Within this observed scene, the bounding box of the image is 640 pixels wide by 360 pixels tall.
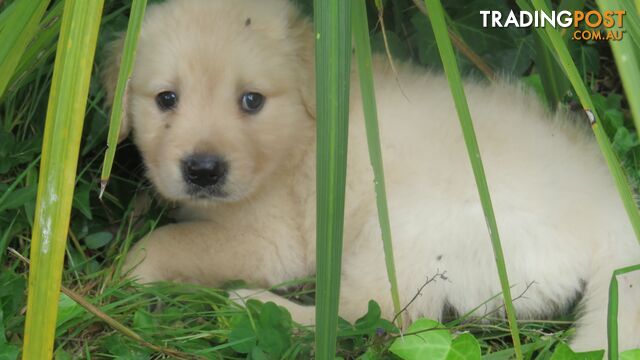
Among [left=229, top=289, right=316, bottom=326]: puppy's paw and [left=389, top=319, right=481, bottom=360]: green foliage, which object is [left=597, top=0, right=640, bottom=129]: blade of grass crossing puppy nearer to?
[left=389, top=319, right=481, bottom=360]: green foliage

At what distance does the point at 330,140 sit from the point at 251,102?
996 millimetres

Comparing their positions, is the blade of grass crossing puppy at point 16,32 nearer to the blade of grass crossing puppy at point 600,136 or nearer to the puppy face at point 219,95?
the puppy face at point 219,95

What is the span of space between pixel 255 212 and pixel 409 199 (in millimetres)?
591

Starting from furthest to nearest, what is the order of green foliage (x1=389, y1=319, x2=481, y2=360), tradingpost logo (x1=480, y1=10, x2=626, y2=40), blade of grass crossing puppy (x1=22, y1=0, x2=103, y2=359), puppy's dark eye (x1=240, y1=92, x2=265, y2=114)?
puppy's dark eye (x1=240, y1=92, x2=265, y2=114)
green foliage (x1=389, y1=319, x2=481, y2=360)
tradingpost logo (x1=480, y1=10, x2=626, y2=40)
blade of grass crossing puppy (x1=22, y1=0, x2=103, y2=359)

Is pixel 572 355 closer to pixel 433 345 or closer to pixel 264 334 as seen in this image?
pixel 433 345

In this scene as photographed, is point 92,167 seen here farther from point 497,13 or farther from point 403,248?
point 497,13

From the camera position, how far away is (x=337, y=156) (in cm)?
155

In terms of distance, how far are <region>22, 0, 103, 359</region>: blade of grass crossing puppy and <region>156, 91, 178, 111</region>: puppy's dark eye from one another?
0.86 meters

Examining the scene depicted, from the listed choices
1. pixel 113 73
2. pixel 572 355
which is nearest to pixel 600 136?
pixel 572 355

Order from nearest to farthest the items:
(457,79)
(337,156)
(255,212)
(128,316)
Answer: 1. (337,156)
2. (457,79)
3. (128,316)
4. (255,212)

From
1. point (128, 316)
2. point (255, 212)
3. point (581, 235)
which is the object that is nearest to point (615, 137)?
point (581, 235)

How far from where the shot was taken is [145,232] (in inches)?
112

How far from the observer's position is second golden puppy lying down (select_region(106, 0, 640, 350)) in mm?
2180

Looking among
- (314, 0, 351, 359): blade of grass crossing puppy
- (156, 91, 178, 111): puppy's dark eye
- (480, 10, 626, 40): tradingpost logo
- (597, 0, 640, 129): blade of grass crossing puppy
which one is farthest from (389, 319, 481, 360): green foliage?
(156, 91, 178, 111): puppy's dark eye
